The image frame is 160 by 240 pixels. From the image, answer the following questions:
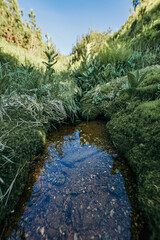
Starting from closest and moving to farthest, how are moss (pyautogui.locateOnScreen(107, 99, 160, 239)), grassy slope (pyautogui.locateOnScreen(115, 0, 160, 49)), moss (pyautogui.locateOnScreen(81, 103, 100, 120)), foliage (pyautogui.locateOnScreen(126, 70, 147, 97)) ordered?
moss (pyautogui.locateOnScreen(107, 99, 160, 239))
foliage (pyautogui.locateOnScreen(126, 70, 147, 97))
moss (pyautogui.locateOnScreen(81, 103, 100, 120))
grassy slope (pyautogui.locateOnScreen(115, 0, 160, 49))

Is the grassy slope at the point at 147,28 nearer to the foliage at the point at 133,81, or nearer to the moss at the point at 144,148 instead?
the foliage at the point at 133,81

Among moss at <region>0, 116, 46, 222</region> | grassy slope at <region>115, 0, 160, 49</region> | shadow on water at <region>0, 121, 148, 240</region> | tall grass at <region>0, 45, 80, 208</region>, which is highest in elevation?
grassy slope at <region>115, 0, 160, 49</region>

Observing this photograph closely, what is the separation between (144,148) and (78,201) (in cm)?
73

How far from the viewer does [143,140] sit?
3.54 feet

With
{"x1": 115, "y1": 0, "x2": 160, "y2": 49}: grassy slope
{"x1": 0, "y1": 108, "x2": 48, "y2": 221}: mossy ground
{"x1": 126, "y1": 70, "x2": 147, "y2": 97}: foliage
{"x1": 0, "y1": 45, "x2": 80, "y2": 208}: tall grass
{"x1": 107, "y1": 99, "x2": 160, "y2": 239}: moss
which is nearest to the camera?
{"x1": 107, "y1": 99, "x2": 160, "y2": 239}: moss

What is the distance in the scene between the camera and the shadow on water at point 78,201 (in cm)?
71

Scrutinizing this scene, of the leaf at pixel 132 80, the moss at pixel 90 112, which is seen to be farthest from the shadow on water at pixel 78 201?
the leaf at pixel 132 80

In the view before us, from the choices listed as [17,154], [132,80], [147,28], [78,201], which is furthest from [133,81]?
[147,28]

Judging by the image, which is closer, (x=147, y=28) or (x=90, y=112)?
(x=90, y=112)

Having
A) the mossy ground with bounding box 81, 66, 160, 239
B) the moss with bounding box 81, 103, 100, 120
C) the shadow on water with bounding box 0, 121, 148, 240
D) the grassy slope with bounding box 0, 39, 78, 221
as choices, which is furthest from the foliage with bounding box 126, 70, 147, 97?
the grassy slope with bounding box 0, 39, 78, 221

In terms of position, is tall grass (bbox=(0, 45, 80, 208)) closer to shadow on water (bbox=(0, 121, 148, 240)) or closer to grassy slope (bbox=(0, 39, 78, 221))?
grassy slope (bbox=(0, 39, 78, 221))

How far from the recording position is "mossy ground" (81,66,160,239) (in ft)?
2.29

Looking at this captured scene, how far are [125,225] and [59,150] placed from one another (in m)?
0.97

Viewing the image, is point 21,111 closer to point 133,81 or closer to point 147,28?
point 133,81
